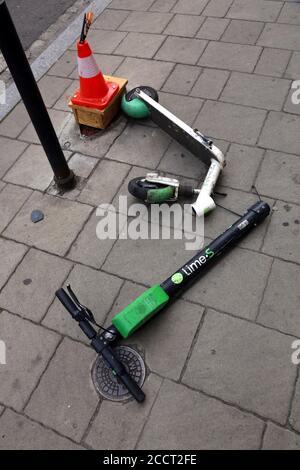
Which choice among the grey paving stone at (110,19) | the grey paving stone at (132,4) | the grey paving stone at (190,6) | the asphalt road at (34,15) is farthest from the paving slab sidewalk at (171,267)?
the asphalt road at (34,15)

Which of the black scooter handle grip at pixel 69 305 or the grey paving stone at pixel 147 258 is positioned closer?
the black scooter handle grip at pixel 69 305

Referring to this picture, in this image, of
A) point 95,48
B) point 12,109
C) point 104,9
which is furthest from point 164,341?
point 104,9

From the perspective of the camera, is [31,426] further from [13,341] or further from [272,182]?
[272,182]

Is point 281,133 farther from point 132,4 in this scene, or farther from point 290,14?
point 132,4

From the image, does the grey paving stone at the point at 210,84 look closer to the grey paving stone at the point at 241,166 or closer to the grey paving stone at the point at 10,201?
the grey paving stone at the point at 241,166

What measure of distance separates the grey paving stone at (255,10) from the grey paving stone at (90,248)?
3381 mm

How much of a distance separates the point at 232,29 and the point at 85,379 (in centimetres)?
417

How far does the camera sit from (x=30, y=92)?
2830 millimetres

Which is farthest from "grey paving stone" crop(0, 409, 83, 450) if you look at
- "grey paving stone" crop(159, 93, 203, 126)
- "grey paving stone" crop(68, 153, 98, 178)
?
"grey paving stone" crop(159, 93, 203, 126)

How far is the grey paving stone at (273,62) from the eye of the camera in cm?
415

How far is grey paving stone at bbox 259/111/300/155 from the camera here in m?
3.51

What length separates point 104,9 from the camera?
5.45 metres

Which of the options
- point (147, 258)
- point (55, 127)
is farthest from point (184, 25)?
point (147, 258)
